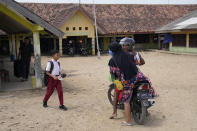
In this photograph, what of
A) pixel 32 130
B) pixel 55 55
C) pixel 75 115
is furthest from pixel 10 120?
pixel 55 55

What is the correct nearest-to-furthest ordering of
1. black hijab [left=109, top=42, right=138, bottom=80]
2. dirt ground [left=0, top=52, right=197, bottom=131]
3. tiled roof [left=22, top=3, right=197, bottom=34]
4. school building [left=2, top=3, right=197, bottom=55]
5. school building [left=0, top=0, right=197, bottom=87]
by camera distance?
black hijab [left=109, top=42, right=138, bottom=80] < dirt ground [left=0, top=52, right=197, bottom=131] < school building [left=0, top=0, right=197, bottom=87] < school building [left=2, top=3, right=197, bottom=55] < tiled roof [left=22, top=3, right=197, bottom=34]

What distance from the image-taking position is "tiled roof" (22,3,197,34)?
25.2 metres

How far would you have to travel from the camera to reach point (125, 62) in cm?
425

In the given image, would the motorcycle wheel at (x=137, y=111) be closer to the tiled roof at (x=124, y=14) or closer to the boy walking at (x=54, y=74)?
the boy walking at (x=54, y=74)

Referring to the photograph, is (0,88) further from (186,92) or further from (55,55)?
(186,92)

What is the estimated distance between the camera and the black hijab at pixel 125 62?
425cm

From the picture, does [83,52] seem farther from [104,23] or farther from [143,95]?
[143,95]

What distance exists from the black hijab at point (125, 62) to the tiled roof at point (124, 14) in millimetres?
19564

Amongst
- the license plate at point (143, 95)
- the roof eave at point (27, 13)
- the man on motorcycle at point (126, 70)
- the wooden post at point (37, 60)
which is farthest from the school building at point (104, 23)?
the license plate at point (143, 95)

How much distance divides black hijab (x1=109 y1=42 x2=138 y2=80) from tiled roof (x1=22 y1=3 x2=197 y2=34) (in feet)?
64.2

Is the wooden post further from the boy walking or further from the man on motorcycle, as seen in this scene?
the man on motorcycle

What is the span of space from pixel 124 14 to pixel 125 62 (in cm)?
2420

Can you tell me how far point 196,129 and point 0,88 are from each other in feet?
19.1

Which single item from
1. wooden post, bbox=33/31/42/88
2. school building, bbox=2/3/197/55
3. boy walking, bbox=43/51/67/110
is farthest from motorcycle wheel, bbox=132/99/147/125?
school building, bbox=2/3/197/55
